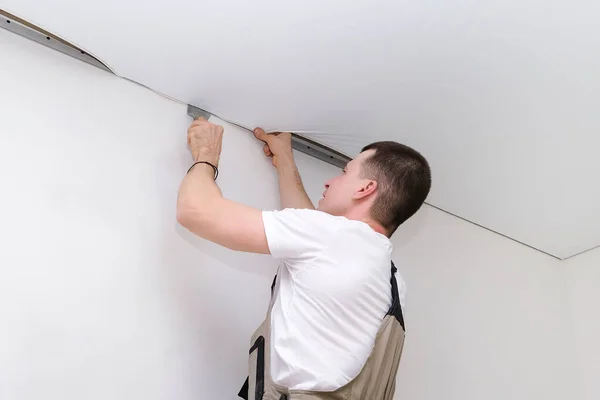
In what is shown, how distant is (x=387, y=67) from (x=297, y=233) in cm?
56

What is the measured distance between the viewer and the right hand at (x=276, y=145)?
169cm

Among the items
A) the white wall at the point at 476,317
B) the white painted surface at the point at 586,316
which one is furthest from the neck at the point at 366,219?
the white painted surface at the point at 586,316

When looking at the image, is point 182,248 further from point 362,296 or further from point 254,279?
point 362,296

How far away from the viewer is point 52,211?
1247 mm

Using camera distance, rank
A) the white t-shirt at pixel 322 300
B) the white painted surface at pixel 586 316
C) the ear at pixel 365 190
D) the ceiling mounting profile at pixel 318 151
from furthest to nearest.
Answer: the white painted surface at pixel 586 316
the ceiling mounting profile at pixel 318 151
the ear at pixel 365 190
the white t-shirt at pixel 322 300

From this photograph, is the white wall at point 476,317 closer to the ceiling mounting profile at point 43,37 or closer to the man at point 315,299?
the man at point 315,299

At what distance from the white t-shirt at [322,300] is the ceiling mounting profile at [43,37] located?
0.64 metres

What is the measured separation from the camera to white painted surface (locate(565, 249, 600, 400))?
2293 millimetres

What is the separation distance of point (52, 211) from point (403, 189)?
0.82 metres

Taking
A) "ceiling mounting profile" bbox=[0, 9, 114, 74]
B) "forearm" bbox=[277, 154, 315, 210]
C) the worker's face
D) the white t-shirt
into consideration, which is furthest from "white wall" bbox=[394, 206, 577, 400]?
"ceiling mounting profile" bbox=[0, 9, 114, 74]

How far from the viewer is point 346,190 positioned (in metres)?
1.40

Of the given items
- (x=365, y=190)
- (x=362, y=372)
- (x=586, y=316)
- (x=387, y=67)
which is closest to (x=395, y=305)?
(x=362, y=372)

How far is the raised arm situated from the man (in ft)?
1.15

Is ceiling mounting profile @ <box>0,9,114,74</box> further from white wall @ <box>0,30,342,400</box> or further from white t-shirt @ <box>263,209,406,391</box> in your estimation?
white t-shirt @ <box>263,209,406,391</box>
